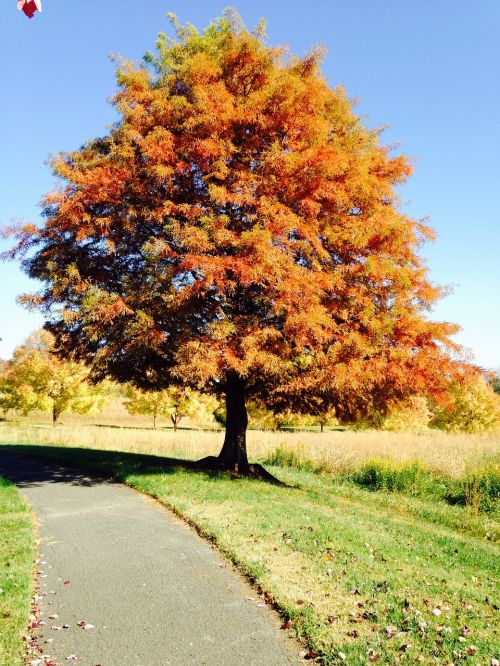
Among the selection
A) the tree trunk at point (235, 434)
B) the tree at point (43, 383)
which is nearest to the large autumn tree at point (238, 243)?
the tree trunk at point (235, 434)

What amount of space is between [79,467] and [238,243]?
9.14 m

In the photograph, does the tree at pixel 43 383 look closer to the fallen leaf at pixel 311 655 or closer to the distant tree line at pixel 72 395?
the distant tree line at pixel 72 395

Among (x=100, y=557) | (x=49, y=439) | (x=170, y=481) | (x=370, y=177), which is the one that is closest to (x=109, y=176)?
(x=370, y=177)

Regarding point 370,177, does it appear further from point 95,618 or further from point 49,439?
point 49,439

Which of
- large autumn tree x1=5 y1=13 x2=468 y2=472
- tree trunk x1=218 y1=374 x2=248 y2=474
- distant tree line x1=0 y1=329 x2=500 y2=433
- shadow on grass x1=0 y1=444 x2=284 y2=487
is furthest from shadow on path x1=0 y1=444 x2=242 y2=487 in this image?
distant tree line x1=0 y1=329 x2=500 y2=433

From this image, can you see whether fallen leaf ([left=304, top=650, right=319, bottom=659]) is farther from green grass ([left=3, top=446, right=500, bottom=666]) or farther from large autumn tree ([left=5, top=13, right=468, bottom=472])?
large autumn tree ([left=5, top=13, right=468, bottom=472])

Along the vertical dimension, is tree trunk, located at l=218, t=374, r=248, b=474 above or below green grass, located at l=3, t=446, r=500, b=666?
above

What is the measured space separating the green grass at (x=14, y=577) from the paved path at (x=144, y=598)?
0.21m

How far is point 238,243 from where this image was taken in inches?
377

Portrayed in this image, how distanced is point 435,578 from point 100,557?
4.49m

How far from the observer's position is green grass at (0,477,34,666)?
13.4 feet

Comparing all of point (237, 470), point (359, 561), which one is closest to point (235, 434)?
point (237, 470)

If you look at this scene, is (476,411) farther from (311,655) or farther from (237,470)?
(311,655)

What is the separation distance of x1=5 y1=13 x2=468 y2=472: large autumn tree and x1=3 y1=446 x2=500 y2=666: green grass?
2.57m
